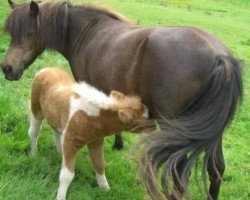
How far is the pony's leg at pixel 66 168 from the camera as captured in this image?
179 inches

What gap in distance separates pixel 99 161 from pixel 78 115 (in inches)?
30.2

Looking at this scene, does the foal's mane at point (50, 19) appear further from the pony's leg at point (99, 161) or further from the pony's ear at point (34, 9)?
the pony's leg at point (99, 161)

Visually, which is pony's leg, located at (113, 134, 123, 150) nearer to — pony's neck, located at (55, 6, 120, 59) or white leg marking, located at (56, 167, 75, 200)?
pony's neck, located at (55, 6, 120, 59)

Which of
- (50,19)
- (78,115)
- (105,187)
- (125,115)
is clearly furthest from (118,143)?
(125,115)

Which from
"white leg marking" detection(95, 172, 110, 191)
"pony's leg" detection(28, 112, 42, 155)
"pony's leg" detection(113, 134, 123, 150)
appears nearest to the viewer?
"white leg marking" detection(95, 172, 110, 191)

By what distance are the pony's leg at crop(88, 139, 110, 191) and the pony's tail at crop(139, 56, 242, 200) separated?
0.89 meters

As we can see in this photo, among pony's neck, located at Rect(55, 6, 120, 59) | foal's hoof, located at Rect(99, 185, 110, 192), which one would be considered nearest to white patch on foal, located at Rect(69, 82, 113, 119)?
foal's hoof, located at Rect(99, 185, 110, 192)

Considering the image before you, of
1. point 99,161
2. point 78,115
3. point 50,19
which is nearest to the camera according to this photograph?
point 78,115

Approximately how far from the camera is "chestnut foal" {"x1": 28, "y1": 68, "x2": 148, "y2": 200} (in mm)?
4230

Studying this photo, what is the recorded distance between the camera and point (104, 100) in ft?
14.1

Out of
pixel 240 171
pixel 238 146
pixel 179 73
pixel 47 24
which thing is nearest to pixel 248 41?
pixel 238 146

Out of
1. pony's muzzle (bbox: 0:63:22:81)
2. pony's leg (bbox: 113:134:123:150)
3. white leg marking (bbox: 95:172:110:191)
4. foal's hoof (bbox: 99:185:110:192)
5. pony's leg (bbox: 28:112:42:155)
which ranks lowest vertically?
pony's leg (bbox: 113:134:123:150)

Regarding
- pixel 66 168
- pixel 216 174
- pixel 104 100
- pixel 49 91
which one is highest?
pixel 104 100

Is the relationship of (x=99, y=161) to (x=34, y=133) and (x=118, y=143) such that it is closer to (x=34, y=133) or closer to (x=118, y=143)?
(x=34, y=133)
